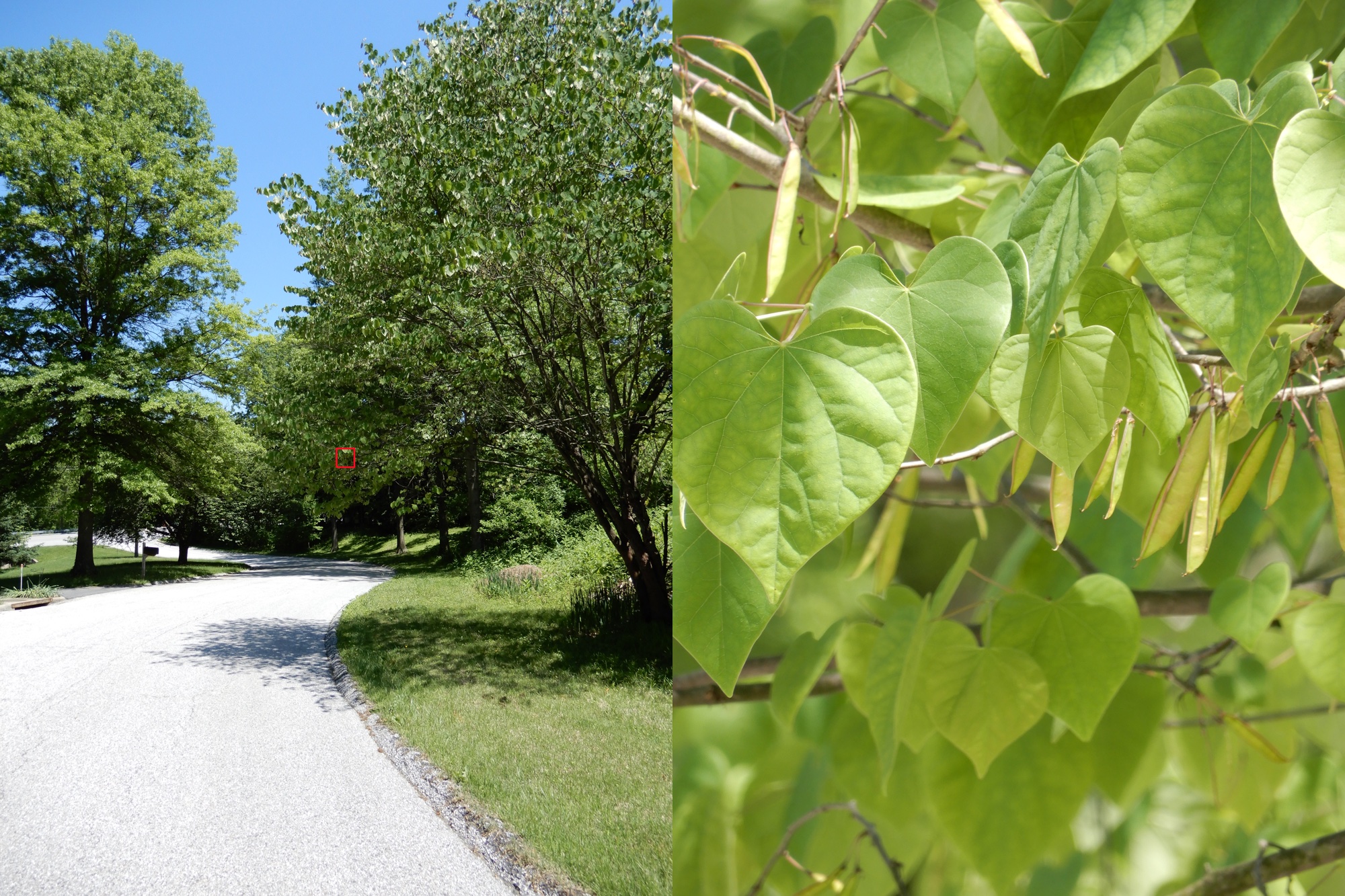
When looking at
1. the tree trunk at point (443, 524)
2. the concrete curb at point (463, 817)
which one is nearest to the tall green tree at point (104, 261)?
the concrete curb at point (463, 817)

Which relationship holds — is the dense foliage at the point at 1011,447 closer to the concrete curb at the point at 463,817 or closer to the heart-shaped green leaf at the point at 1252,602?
the heart-shaped green leaf at the point at 1252,602

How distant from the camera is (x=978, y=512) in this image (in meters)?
0.27

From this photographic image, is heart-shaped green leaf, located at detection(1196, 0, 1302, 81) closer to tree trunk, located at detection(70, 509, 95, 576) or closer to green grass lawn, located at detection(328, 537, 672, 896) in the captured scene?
green grass lawn, located at detection(328, 537, 672, 896)

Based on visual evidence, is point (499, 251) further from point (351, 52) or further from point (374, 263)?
point (351, 52)

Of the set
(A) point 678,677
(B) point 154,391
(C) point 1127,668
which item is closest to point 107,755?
(B) point 154,391

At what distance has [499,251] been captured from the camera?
299 cm

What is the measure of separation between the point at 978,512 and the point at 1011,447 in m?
0.03

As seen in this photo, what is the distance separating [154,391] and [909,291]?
3.67m

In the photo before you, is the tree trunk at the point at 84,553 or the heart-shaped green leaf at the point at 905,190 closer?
the heart-shaped green leaf at the point at 905,190

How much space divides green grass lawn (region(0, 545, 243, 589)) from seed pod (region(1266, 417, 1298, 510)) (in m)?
4.22

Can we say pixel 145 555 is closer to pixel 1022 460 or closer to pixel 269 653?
pixel 269 653

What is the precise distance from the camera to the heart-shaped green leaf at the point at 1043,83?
9.6 inches

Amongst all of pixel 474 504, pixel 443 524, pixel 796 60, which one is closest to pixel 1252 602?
pixel 796 60

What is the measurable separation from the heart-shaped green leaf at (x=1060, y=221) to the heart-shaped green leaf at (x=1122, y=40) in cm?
6
